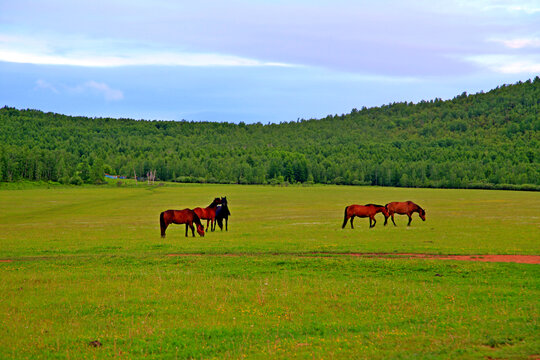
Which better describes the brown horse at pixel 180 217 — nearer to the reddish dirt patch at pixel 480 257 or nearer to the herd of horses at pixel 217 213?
the herd of horses at pixel 217 213

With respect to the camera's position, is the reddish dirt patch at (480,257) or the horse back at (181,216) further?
the horse back at (181,216)

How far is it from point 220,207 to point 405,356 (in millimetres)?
26625

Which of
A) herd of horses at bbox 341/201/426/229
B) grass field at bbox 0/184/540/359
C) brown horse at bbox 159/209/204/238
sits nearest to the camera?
grass field at bbox 0/184/540/359

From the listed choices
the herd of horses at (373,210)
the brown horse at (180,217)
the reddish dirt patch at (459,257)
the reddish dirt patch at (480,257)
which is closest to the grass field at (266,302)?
the reddish dirt patch at (459,257)

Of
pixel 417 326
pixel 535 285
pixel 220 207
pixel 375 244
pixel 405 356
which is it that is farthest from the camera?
pixel 220 207

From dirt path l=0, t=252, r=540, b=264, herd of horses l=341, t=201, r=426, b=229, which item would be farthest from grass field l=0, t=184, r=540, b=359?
herd of horses l=341, t=201, r=426, b=229

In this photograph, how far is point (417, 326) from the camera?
447 inches

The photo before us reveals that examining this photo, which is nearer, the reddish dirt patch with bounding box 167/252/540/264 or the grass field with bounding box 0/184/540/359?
A: the grass field with bounding box 0/184/540/359

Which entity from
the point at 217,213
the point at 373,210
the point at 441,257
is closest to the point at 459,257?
the point at 441,257

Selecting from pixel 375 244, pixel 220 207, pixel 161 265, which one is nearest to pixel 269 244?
pixel 375 244

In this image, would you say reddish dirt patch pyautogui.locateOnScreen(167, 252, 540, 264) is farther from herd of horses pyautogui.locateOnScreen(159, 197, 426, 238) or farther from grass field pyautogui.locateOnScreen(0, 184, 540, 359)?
herd of horses pyautogui.locateOnScreen(159, 197, 426, 238)

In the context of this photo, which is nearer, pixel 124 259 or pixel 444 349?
pixel 444 349

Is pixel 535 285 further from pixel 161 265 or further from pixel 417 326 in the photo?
pixel 161 265

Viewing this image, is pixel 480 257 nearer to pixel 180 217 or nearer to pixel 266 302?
pixel 266 302
